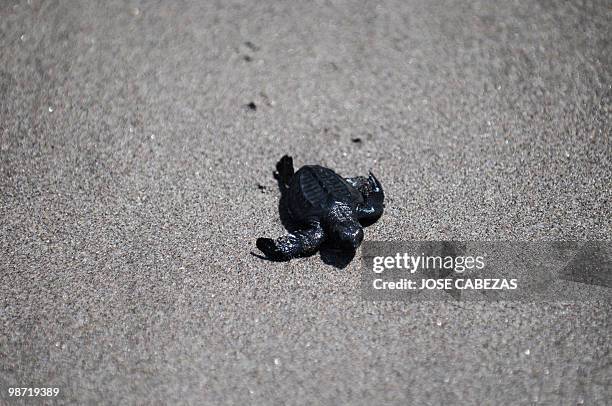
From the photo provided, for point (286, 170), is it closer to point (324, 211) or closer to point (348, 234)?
point (324, 211)

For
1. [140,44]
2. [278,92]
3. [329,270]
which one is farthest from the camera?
[140,44]

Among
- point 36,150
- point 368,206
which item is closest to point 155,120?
point 36,150

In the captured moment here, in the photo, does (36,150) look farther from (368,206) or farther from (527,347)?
(527,347)

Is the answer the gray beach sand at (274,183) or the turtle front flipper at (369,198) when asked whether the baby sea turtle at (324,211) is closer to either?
the turtle front flipper at (369,198)
